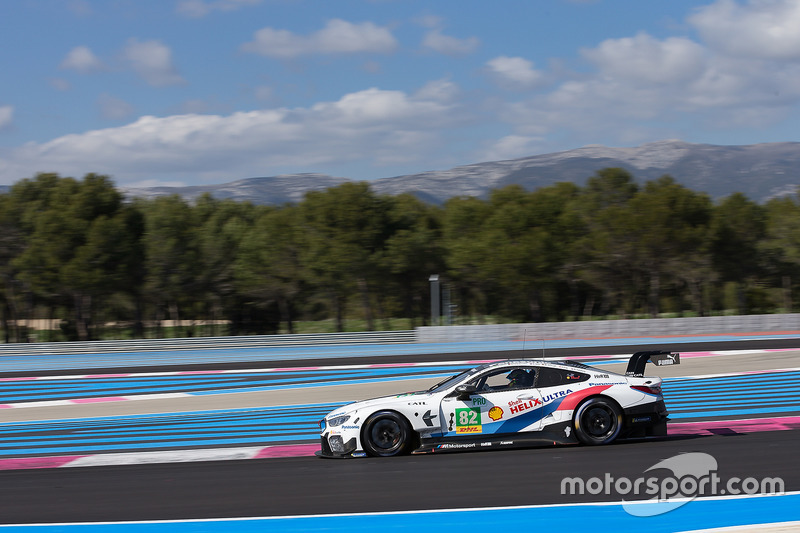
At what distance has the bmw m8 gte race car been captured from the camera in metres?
9.04

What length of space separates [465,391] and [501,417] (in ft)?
1.74

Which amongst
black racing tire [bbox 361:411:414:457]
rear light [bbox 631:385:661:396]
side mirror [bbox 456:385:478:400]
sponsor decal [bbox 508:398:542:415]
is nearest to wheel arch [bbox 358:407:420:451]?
black racing tire [bbox 361:411:414:457]

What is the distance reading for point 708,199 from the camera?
4438 cm

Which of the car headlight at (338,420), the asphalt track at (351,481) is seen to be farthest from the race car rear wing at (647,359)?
the car headlight at (338,420)

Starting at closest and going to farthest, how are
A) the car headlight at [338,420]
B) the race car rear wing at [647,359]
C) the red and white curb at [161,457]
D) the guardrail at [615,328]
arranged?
the car headlight at [338,420], the race car rear wing at [647,359], the red and white curb at [161,457], the guardrail at [615,328]

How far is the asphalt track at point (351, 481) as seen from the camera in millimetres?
6965

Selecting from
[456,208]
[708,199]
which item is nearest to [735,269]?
[708,199]

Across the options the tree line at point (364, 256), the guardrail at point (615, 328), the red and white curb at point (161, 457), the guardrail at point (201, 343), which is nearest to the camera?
the red and white curb at point (161, 457)

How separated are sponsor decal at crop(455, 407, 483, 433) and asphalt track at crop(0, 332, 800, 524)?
1.08 ft

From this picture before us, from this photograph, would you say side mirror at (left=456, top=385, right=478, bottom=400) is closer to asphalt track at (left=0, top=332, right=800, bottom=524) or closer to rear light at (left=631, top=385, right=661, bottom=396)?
asphalt track at (left=0, top=332, right=800, bottom=524)

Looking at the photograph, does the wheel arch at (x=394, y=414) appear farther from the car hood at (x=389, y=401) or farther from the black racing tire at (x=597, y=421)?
the black racing tire at (x=597, y=421)

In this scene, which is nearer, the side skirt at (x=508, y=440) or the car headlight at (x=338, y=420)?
the side skirt at (x=508, y=440)

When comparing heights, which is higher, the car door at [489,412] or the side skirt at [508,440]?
the car door at [489,412]

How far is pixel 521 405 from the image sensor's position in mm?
9078
